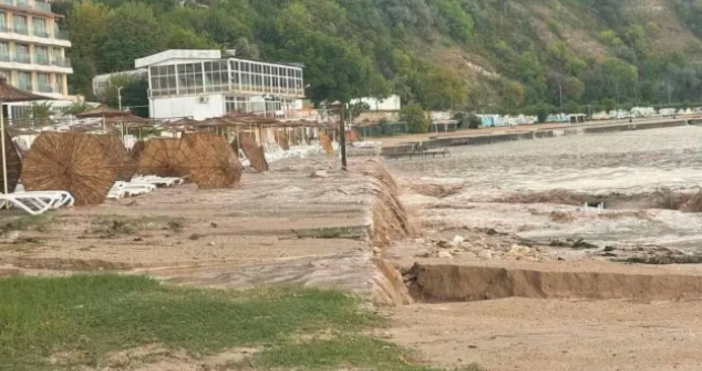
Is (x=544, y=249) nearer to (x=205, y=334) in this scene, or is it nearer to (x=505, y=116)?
(x=205, y=334)

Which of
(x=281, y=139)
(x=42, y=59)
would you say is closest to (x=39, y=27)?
(x=42, y=59)

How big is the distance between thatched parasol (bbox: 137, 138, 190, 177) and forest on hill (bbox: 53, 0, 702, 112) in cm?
4825

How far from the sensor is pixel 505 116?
139625 millimetres

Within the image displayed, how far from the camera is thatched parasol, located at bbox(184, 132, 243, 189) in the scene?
84.7 ft

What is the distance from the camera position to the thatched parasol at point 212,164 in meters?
25.8

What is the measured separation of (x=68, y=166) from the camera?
19.0 metres

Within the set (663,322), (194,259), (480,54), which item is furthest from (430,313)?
(480,54)

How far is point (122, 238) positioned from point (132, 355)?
794cm

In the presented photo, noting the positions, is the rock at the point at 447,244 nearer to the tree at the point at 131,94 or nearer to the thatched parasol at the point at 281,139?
the thatched parasol at the point at 281,139

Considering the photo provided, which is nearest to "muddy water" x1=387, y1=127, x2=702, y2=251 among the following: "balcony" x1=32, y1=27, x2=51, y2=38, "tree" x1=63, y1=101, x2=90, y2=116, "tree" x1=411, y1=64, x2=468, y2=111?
"tree" x1=63, y1=101, x2=90, y2=116

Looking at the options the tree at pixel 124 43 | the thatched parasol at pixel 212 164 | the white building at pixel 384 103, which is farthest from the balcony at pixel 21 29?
the white building at pixel 384 103

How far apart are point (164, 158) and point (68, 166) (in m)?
9.82

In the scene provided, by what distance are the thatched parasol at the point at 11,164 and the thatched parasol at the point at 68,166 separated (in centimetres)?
20

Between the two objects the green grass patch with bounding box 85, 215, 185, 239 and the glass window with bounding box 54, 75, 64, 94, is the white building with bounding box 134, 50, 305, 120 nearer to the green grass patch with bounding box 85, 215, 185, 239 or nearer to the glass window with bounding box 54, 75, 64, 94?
the glass window with bounding box 54, 75, 64, 94
